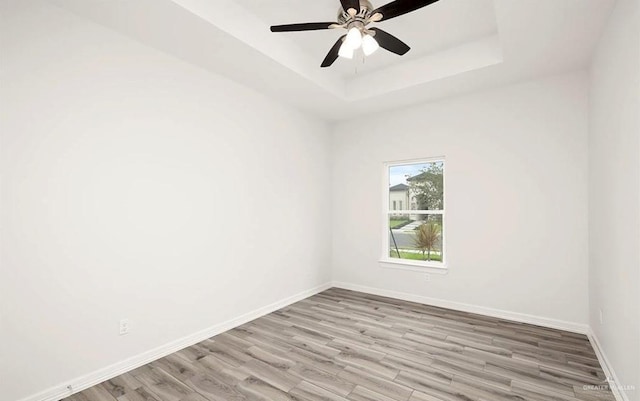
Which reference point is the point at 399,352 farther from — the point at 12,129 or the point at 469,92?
the point at 12,129

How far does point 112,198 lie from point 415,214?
370 cm

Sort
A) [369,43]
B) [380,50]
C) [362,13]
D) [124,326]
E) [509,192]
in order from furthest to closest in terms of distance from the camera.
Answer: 1. [509,192]
2. [380,50]
3. [124,326]
4. [369,43]
5. [362,13]

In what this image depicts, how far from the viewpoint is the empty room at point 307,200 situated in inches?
85.4

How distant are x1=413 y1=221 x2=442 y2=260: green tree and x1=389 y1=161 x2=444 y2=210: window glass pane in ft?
0.86

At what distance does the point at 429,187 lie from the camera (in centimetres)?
441

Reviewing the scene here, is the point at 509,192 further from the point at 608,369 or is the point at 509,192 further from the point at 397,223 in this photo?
the point at 608,369

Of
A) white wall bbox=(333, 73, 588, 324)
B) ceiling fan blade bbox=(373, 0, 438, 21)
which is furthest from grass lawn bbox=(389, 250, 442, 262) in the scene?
ceiling fan blade bbox=(373, 0, 438, 21)

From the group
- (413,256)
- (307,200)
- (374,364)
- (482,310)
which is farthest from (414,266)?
(374,364)

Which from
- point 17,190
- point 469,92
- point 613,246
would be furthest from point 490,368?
point 17,190

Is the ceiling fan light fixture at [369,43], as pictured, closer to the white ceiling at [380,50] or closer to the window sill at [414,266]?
the white ceiling at [380,50]

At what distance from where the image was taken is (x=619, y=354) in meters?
2.16

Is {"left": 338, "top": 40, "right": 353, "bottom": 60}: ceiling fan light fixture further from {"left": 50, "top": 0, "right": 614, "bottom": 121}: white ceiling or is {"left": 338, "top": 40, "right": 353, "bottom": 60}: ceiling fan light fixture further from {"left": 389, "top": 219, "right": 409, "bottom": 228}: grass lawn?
{"left": 389, "top": 219, "right": 409, "bottom": 228}: grass lawn

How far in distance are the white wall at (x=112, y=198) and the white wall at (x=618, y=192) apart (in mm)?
3346

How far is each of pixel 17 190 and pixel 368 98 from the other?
360cm
